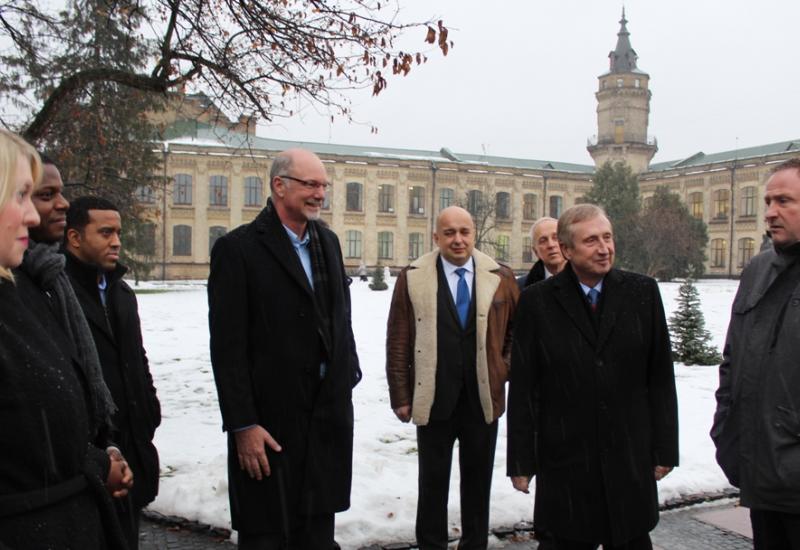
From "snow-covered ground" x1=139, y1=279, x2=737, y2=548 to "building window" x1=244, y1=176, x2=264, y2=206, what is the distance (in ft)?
119

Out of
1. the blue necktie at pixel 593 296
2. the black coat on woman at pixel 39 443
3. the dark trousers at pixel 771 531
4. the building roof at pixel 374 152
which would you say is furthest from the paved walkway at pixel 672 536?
the building roof at pixel 374 152

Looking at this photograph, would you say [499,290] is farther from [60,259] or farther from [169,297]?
[169,297]

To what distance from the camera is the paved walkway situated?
13.3ft

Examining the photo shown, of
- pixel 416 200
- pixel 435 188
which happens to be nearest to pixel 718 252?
pixel 435 188

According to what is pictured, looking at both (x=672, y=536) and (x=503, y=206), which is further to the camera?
(x=503, y=206)

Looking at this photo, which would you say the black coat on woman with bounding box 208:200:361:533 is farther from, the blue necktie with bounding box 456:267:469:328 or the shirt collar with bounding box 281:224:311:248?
the blue necktie with bounding box 456:267:469:328

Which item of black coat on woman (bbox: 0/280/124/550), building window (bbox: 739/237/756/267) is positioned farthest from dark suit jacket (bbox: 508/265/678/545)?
building window (bbox: 739/237/756/267)

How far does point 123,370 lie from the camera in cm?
311

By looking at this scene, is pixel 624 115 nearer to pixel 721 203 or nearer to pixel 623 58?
pixel 623 58

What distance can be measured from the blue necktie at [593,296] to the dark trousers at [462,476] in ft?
3.68

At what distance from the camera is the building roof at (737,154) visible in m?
48.1

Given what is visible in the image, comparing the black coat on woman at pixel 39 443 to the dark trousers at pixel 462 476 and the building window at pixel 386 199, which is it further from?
the building window at pixel 386 199

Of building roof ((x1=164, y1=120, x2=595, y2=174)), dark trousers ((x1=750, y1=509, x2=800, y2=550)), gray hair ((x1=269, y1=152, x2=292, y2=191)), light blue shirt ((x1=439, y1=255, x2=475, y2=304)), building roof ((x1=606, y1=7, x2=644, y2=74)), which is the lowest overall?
dark trousers ((x1=750, y1=509, x2=800, y2=550))

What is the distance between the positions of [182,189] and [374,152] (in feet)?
49.6
